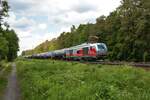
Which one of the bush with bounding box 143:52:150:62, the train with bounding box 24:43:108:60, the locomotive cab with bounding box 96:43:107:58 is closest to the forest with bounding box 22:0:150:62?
the bush with bounding box 143:52:150:62

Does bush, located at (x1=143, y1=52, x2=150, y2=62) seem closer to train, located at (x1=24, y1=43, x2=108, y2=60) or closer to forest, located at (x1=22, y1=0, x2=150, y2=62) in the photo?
forest, located at (x1=22, y1=0, x2=150, y2=62)

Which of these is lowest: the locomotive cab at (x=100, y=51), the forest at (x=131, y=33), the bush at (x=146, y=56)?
the bush at (x=146, y=56)

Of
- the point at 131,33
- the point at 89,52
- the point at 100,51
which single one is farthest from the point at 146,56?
the point at 89,52

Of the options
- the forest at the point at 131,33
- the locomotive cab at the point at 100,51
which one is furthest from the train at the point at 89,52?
the forest at the point at 131,33

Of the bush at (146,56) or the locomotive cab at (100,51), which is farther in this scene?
the bush at (146,56)

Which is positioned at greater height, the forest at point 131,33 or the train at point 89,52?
the forest at point 131,33

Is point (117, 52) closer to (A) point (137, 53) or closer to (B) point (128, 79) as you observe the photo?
(A) point (137, 53)

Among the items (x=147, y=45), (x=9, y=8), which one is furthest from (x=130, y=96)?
(x=147, y=45)

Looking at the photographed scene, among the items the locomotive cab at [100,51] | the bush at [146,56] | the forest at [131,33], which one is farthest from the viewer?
the forest at [131,33]

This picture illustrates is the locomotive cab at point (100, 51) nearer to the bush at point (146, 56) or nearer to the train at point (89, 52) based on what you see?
the train at point (89, 52)

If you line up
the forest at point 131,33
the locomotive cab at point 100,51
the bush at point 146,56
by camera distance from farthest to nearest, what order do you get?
the forest at point 131,33 → the bush at point 146,56 → the locomotive cab at point 100,51

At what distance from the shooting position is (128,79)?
75.3ft

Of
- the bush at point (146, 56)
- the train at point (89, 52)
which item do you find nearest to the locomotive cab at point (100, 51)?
the train at point (89, 52)

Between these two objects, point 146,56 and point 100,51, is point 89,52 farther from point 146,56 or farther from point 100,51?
point 146,56
